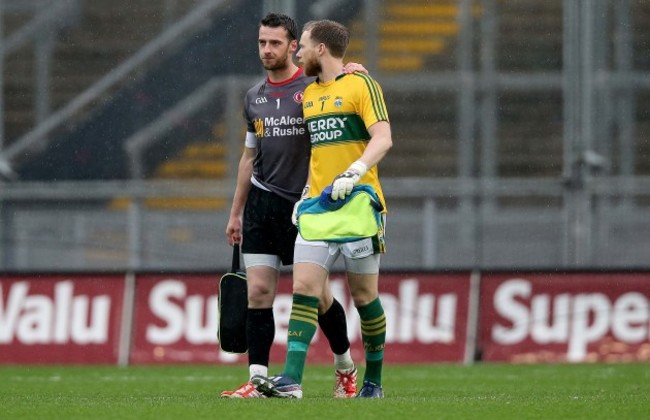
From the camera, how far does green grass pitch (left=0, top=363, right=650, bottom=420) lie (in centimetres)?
657

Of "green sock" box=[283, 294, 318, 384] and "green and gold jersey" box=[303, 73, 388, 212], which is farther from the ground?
"green and gold jersey" box=[303, 73, 388, 212]

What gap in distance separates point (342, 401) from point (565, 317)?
205 inches

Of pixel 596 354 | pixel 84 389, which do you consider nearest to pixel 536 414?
pixel 84 389

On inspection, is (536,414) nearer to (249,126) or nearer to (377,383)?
(377,383)

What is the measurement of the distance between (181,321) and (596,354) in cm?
321

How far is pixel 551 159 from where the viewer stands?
42.7 ft

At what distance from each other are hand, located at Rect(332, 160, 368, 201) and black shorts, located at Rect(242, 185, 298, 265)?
2.97ft

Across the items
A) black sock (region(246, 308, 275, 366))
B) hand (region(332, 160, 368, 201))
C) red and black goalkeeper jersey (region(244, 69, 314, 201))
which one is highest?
red and black goalkeeper jersey (region(244, 69, 314, 201))

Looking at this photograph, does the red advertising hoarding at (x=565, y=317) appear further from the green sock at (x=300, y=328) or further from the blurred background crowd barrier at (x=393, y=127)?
the green sock at (x=300, y=328)

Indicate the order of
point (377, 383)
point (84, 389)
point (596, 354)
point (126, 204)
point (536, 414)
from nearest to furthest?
point (536, 414)
point (377, 383)
point (84, 389)
point (596, 354)
point (126, 204)

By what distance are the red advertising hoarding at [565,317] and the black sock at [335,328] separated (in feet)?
13.4

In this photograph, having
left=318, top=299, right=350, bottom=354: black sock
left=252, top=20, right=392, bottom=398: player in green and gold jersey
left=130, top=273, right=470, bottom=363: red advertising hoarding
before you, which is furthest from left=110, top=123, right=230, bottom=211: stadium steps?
left=252, top=20, right=392, bottom=398: player in green and gold jersey

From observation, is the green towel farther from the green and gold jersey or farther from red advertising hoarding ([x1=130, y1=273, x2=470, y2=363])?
red advertising hoarding ([x1=130, y1=273, x2=470, y2=363])

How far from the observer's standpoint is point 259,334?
7.96 m
